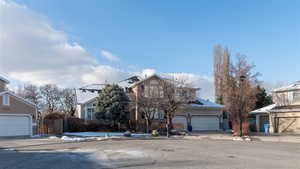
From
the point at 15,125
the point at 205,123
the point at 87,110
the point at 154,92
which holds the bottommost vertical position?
the point at 205,123

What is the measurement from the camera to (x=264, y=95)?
4866 centimetres

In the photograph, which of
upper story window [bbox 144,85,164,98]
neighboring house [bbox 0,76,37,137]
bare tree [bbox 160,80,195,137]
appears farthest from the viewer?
upper story window [bbox 144,85,164,98]

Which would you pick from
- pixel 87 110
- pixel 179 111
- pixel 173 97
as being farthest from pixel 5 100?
pixel 179 111

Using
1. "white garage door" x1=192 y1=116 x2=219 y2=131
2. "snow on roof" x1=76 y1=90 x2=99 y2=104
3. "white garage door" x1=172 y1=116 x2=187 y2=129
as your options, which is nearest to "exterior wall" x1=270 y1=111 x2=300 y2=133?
"white garage door" x1=192 y1=116 x2=219 y2=131

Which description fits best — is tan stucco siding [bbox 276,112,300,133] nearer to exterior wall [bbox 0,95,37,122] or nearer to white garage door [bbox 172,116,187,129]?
white garage door [bbox 172,116,187,129]

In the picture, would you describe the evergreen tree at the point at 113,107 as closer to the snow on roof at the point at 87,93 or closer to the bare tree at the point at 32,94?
the snow on roof at the point at 87,93

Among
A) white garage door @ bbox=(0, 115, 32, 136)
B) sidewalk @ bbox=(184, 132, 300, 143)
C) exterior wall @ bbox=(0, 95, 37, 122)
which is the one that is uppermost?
exterior wall @ bbox=(0, 95, 37, 122)

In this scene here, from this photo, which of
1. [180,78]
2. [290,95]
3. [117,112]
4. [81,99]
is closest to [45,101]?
[81,99]

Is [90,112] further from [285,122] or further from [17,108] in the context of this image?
[285,122]

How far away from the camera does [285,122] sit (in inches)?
1380

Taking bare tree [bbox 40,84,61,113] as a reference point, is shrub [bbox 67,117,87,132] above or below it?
below

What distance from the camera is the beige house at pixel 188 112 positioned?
3684 cm

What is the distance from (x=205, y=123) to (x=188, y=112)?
325 cm

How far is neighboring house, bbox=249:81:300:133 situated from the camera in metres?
34.2
